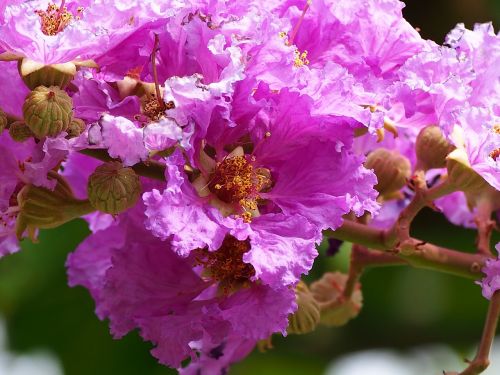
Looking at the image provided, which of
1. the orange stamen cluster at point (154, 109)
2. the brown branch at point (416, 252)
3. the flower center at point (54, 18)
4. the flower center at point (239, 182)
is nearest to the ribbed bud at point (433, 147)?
the brown branch at point (416, 252)

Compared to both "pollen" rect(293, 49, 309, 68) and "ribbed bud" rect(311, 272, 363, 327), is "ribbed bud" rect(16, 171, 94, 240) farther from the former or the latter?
"ribbed bud" rect(311, 272, 363, 327)

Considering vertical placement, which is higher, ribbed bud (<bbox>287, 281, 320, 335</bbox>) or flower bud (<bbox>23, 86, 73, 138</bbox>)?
flower bud (<bbox>23, 86, 73, 138</bbox>)

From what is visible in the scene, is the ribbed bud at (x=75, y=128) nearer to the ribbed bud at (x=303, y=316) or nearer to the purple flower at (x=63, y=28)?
the purple flower at (x=63, y=28)

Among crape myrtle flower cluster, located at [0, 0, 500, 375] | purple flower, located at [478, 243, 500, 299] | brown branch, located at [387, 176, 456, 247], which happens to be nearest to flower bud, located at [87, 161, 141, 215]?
crape myrtle flower cluster, located at [0, 0, 500, 375]

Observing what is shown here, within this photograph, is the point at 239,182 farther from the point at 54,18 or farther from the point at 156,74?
the point at 54,18

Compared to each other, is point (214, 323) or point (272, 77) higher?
point (272, 77)

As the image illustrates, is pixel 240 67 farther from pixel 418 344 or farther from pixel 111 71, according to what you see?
pixel 418 344

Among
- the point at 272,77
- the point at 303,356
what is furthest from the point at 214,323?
the point at 303,356
